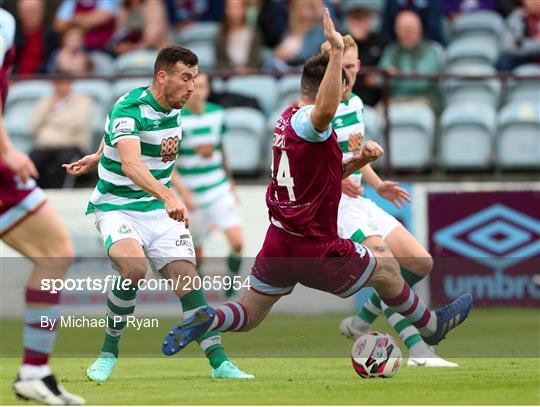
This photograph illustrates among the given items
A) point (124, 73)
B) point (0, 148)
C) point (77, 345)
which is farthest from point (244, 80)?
point (0, 148)

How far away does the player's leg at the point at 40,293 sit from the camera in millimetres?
7930

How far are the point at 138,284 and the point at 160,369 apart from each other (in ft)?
3.84

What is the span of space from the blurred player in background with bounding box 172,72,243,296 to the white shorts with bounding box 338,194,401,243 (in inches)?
172

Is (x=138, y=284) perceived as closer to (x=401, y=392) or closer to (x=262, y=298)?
(x=262, y=298)

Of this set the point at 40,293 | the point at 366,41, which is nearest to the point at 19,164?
the point at 40,293

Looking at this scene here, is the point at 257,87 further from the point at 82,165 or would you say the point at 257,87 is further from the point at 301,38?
the point at 82,165

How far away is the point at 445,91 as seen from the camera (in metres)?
16.3

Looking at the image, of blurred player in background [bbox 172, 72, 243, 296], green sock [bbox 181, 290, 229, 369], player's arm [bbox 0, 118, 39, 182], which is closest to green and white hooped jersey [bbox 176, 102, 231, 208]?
blurred player in background [bbox 172, 72, 243, 296]

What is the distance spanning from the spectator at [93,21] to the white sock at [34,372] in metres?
11.2

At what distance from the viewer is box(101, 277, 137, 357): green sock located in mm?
9953

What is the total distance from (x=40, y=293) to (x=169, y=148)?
2.19 meters

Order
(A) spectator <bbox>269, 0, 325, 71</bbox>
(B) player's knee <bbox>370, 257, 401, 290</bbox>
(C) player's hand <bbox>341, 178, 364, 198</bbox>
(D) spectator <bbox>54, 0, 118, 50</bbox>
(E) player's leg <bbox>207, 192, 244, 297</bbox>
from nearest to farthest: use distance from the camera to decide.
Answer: (B) player's knee <bbox>370, 257, 401, 290</bbox>, (C) player's hand <bbox>341, 178, 364, 198</bbox>, (E) player's leg <bbox>207, 192, 244, 297</bbox>, (A) spectator <bbox>269, 0, 325, 71</bbox>, (D) spectator <bbox>54, 0, 118, 50</bbox>

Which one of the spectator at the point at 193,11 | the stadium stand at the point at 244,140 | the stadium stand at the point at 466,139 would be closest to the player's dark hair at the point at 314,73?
the stadium stand at the point at 466,139

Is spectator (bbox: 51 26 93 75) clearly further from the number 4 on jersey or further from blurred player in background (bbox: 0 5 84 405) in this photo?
blurred player in background (bbox: 0 5 84 405)
